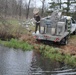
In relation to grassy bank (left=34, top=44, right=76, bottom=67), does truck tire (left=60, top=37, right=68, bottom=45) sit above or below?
below

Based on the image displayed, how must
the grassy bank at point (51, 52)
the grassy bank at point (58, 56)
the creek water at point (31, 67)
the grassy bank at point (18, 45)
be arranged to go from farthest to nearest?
1. the grassy bank at point (18, 45)
2. the grassy bank at point (51, 52)
3. the grassy bank at point (58, 56)
4. the creek water at point (31, 67)

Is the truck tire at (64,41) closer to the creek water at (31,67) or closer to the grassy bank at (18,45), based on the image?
the grassy bank at (18,45)

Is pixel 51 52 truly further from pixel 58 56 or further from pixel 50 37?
pixel 50 37

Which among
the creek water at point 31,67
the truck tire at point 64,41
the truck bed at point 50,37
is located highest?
the creek water at point 31,67

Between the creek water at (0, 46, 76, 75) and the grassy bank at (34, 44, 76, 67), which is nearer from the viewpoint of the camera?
the creek water at (0, 46, 76, 75)

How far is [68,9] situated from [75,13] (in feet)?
4.48

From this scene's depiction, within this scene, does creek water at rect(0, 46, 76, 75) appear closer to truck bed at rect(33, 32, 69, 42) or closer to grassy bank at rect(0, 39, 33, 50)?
grassy bank at rect(0, 39, 33, 50)

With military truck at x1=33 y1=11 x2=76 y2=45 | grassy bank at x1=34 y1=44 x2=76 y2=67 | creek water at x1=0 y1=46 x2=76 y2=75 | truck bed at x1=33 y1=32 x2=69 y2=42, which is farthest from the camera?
military truck at x1=33 y1=11 x2=76 y2=45

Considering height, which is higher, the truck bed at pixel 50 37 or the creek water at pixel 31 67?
the creek water at pixel 31 67

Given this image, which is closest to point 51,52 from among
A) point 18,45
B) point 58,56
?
point 58,56

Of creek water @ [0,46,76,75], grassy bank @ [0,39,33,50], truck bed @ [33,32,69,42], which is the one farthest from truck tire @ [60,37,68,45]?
creek water @ [0,46,76,75]

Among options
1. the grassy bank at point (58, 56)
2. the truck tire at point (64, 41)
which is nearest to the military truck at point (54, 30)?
the truck tire at point (64, 41)

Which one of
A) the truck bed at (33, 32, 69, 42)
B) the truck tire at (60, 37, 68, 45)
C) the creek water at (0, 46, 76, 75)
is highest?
the creek water at (0, 46, 76, 75)

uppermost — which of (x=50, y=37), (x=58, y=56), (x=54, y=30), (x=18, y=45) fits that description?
(x=54, y=30)
